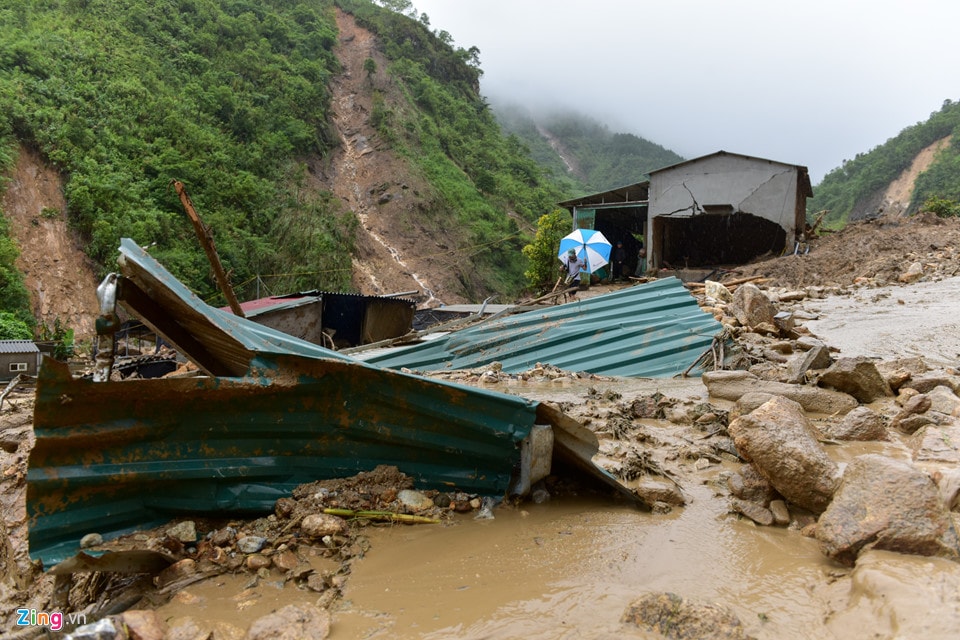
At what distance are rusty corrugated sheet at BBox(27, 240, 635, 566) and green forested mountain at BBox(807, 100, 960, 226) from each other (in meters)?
45.0

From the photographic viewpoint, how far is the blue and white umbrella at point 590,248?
49.2 feet

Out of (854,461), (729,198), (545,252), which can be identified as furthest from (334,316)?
(854,461)

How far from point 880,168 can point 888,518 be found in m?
54.0

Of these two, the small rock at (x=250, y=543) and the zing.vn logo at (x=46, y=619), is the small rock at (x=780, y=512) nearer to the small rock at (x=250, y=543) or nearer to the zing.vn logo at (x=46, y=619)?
the small rock at (x=250, y=543)

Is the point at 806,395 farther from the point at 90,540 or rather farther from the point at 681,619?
the point at 90,540

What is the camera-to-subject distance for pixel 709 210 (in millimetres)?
16734

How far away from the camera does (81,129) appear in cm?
1931

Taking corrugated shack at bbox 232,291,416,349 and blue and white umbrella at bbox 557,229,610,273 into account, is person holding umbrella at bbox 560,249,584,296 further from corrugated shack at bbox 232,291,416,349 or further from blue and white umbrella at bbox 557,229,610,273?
corrugated shack at bbox 232,291,416,349

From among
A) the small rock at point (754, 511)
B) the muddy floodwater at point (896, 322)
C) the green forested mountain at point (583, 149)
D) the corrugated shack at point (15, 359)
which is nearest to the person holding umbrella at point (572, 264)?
the muddy floodwater at point (896, 322)

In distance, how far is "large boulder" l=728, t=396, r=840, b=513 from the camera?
243 centimetres

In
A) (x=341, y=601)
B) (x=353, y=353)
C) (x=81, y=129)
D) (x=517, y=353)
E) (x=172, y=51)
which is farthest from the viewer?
(x=172, y=51)

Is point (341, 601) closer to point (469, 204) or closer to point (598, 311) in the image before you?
point (598, 311)

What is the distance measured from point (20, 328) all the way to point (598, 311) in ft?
44.3

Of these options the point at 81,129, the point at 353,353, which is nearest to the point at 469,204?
the point at 81,129
